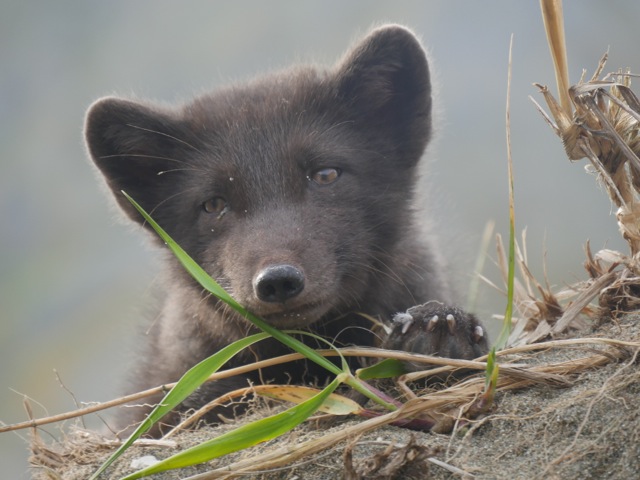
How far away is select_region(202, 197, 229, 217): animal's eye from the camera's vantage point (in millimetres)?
3840

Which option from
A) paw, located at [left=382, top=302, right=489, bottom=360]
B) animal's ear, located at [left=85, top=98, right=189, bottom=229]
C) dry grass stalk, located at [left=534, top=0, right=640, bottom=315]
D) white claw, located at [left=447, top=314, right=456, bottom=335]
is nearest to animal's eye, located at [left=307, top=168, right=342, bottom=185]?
animal's ear, located at [left=85, top=98, right=189, bottom=229]

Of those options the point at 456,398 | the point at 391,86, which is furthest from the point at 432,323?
the point at 391,86

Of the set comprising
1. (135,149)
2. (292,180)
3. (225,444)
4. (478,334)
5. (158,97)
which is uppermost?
(135,149)

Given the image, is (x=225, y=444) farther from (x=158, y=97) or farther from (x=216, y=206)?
(x=158, y=97)

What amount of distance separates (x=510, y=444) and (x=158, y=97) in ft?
26.7

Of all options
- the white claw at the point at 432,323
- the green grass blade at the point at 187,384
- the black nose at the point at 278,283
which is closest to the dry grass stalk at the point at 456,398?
the green grass blade at the point at 187,384

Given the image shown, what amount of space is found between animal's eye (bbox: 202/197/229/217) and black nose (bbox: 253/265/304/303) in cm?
77

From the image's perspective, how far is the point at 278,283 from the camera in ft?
10.2

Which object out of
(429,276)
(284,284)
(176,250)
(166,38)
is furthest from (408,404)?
(166,38)

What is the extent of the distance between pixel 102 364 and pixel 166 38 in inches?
169

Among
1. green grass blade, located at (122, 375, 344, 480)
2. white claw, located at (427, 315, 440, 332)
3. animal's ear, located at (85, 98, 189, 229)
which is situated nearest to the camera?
green grass blade, located at (122, 375, 344, 480)

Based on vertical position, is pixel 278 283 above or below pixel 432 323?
above

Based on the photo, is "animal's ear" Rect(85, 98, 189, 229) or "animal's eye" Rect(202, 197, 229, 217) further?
"animal's ear" Rect(85, 98, 189, 229)

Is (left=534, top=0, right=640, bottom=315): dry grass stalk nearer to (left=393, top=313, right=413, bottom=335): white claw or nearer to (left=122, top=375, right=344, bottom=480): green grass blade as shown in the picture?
(left=393, top=313, right=413, bottom=335): white claw
